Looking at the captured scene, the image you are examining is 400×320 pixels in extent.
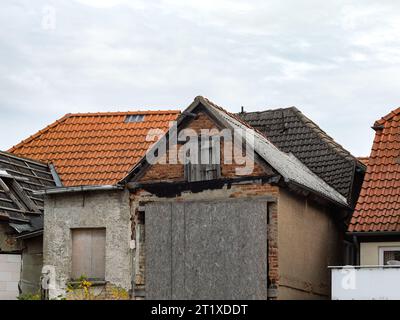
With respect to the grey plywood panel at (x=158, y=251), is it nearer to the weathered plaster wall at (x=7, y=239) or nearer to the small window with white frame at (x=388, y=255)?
the weathered plaster wall at (x=7, y=239)

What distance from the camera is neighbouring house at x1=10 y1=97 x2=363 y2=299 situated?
27.6 meters

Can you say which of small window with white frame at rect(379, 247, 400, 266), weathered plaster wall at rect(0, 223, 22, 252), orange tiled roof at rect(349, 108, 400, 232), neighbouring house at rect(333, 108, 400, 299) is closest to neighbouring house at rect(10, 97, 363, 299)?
weathered plaster wall at rect(0, 223, 22, 252)

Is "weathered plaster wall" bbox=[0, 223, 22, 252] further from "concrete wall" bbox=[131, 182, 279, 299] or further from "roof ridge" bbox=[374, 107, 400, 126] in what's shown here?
"roof ridge" bbox=[374, 107, 400, 126]

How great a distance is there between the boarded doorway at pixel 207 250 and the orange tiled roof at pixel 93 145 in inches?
163

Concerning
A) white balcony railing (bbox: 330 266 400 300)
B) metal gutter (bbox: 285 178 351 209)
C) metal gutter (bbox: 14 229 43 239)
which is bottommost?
white balcony railing (bbox: 330 266 400 300)

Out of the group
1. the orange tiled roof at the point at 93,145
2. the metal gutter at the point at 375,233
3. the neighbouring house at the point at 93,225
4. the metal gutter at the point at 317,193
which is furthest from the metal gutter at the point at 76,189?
the metal gutter at the point at 375,233

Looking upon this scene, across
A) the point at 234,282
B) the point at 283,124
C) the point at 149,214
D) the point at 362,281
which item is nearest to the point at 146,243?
the point at 149,214

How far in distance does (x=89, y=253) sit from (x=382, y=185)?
7.76 metres

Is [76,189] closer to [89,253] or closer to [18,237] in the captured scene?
[89,253]

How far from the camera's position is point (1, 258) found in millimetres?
30344

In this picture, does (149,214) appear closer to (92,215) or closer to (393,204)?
(92,215)

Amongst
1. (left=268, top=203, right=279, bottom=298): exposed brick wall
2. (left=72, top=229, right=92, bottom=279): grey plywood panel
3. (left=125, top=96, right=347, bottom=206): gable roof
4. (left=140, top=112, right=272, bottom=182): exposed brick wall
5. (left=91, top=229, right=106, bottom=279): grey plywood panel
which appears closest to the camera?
(left=268, top=203, right=279, bottom=298): exposed brick wall

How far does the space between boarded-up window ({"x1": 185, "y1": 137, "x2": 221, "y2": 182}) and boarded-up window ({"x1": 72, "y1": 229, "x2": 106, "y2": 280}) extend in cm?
317

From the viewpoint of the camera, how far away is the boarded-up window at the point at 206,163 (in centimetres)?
2839
